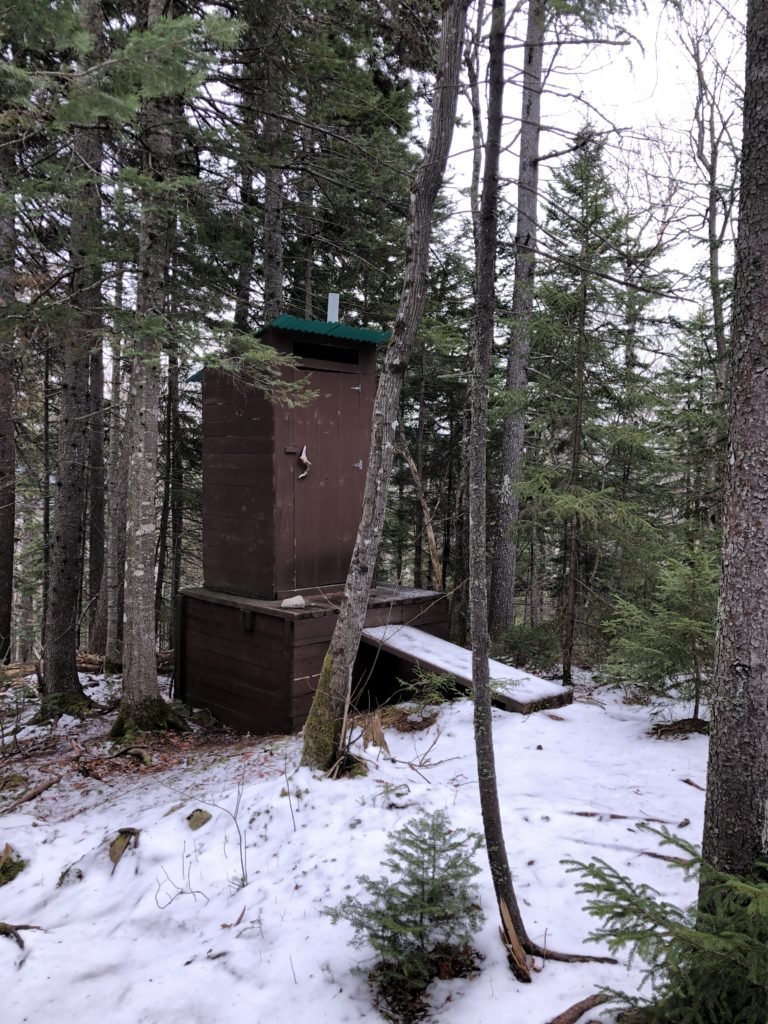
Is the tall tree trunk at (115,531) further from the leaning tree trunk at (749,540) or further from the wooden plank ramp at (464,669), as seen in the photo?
the leaning tree trunk at (749,540)

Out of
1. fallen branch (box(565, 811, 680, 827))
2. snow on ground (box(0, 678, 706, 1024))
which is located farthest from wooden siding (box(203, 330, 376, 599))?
fallen branch (box(565, 811, 680, 827))

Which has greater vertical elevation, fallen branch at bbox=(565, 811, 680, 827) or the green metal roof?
the green metal roof

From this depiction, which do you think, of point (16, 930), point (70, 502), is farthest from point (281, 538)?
point (16, 930)

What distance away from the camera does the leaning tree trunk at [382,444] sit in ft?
13.4

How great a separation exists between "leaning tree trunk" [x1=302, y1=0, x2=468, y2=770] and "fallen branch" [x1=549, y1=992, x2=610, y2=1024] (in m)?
2.25

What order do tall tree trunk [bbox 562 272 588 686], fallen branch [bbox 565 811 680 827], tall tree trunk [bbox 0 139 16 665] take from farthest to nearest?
1. tall tree trunk [bbox 0 139 16 665]
2. tall tree trunk [bbox 562 272 588 686]
3. fallen branch [bbox 565 811 680 827]

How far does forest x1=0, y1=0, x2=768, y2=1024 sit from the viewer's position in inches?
87.7

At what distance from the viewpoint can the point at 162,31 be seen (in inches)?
139

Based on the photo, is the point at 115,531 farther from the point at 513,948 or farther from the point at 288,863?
the point at 513,948

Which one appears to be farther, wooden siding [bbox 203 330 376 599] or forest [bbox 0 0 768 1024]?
wooden siding [bbox 203 330 376 599]

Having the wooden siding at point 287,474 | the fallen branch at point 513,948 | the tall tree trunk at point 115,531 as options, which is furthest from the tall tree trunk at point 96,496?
the fallen branch at point 513,948

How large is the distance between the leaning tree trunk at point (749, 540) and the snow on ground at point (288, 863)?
744mm

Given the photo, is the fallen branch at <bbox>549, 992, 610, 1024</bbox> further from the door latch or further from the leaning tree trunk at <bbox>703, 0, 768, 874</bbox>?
the door latch

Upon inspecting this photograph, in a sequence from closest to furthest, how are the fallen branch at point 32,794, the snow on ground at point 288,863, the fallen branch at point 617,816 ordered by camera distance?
the snow on ground at point 288,863 → the fallen branch at point 617,816 → the fallen branch at point 32,794
